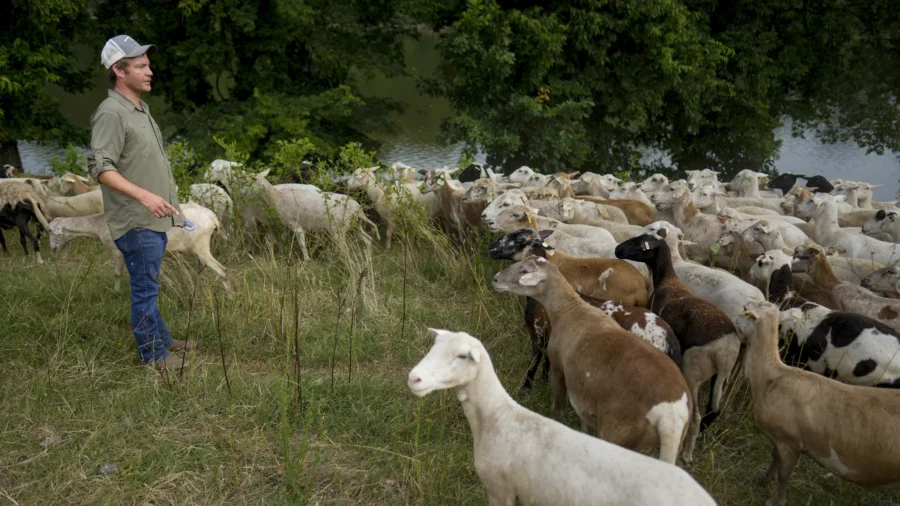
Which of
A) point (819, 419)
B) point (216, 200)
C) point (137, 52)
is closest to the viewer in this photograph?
point (819, 419)

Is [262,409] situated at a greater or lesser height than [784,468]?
lesser

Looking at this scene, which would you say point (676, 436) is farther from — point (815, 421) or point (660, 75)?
point (660, 75)

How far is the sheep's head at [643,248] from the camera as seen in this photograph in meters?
5.73

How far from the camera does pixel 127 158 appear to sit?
461cm

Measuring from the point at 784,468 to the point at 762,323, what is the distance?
0.83 metres

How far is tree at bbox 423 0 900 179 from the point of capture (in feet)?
47.4

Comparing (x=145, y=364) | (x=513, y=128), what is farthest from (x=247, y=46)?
(x=145, y=364)

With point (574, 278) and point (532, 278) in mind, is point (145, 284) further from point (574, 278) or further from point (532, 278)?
point (574, 278)

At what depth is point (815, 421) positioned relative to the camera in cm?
362

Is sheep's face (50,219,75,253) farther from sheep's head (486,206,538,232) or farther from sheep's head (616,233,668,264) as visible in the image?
sheep's head (616,233,668,264)

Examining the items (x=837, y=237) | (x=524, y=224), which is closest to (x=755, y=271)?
(x=524, y=224)

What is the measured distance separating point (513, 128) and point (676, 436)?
39.7ft

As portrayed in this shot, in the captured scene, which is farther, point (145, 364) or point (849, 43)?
point (849, 43)

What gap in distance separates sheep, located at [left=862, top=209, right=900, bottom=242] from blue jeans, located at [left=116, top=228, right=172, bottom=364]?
7826 millimetres
